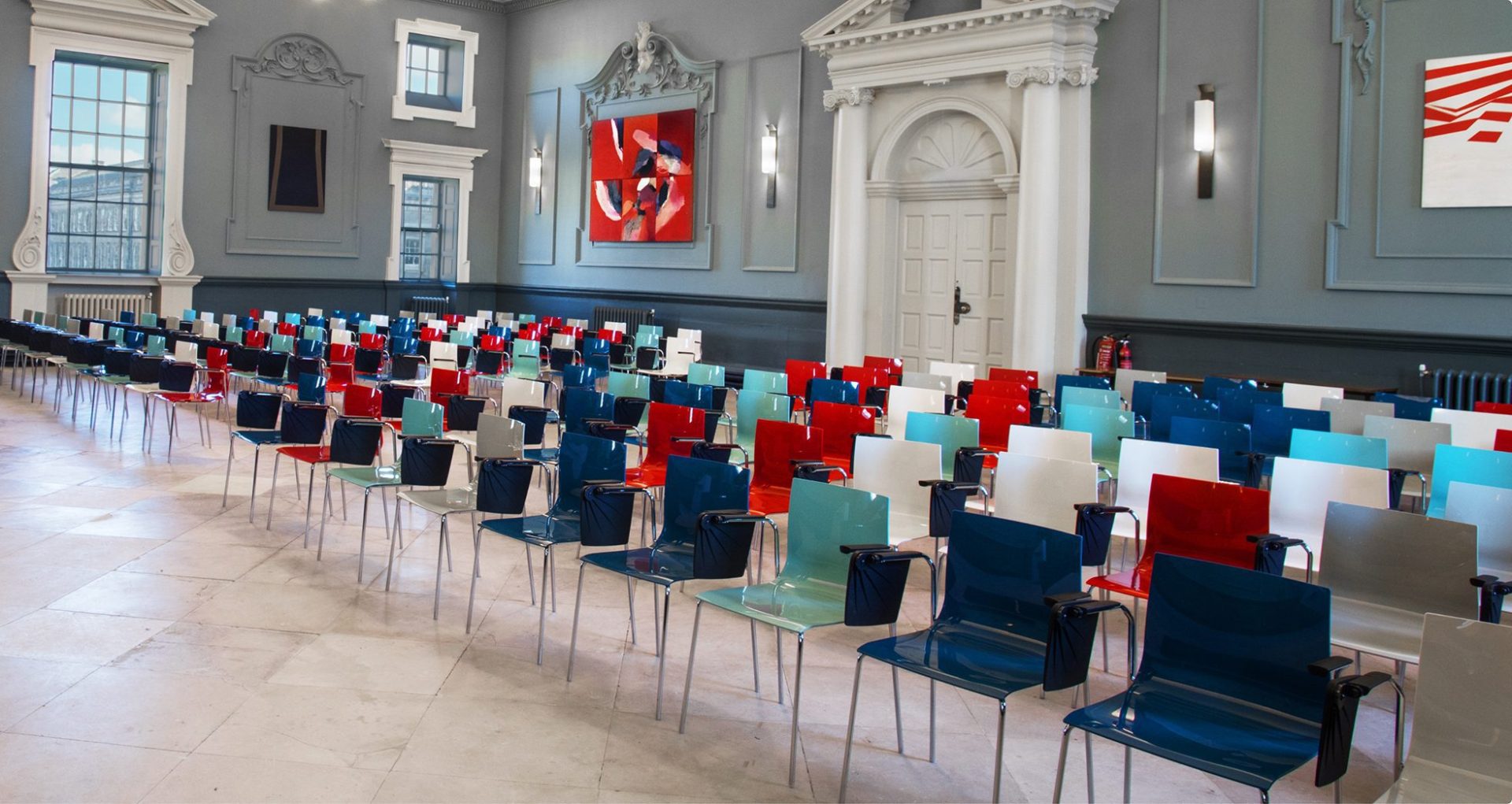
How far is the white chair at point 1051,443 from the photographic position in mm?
5680

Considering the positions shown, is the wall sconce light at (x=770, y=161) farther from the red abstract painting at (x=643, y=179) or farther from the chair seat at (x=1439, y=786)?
the chair seat at (x=1439, y=786)

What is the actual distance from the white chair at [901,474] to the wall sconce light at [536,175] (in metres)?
14.1

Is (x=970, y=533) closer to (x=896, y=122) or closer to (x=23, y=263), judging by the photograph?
(x=896, y=122)

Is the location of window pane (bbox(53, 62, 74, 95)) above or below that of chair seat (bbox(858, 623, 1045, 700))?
above

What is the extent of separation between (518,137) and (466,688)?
1584cm

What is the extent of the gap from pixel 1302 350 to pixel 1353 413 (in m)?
3.32

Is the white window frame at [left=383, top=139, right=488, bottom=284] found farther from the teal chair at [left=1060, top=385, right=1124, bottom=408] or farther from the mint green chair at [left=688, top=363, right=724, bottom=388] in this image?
the teal chair at [left=1060, top=385, right=1124, bottom=408]

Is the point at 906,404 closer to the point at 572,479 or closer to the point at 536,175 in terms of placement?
the point at 572,479

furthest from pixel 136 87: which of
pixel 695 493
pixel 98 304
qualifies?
pixel 695 493

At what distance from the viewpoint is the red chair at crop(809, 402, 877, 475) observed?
676 cm

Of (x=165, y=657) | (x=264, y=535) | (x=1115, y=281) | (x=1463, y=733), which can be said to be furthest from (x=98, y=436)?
(x=1463, y=733)

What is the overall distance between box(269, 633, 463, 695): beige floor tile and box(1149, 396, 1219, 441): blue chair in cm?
455

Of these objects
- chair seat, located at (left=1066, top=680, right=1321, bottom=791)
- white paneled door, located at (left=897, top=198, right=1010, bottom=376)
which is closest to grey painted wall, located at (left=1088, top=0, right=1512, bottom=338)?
white paneled door, located at (left=897, top=198, right=1010, bottom=376)

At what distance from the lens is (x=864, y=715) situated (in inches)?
163
